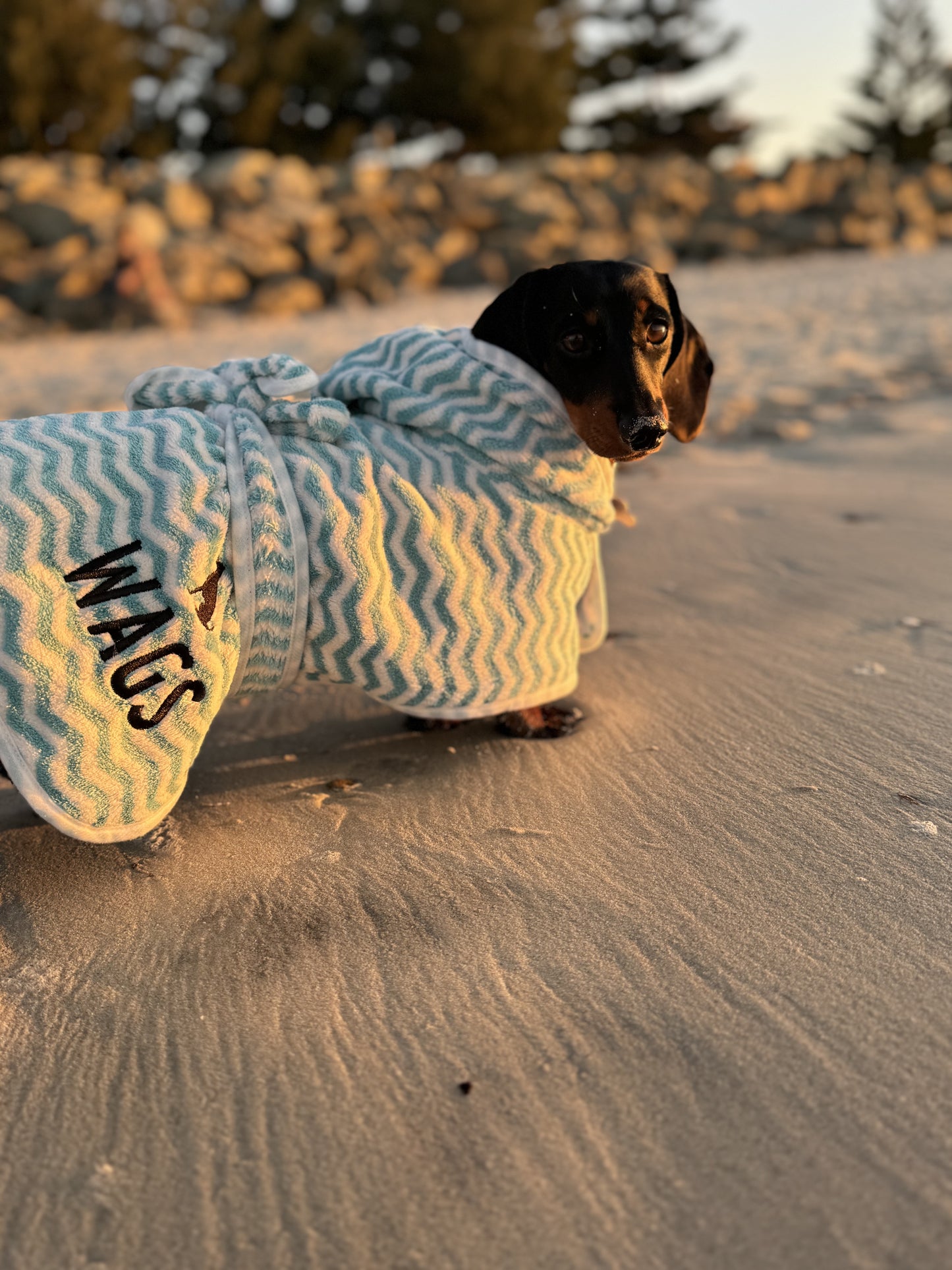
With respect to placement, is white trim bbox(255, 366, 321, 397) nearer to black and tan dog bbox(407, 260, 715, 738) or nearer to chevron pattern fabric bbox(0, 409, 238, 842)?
chevron pattern fabric bbox(0, 409, 238, 842)

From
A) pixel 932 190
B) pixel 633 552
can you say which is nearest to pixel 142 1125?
pixel 633 552

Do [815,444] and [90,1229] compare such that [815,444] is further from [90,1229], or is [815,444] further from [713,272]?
[713,272]

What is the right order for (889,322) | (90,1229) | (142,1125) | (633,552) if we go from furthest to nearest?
1. (889,322)
2. (633,552)
3. (142,1125)
4. (90,1229)

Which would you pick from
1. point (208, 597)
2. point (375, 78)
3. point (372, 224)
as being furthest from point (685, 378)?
point (375, 78)

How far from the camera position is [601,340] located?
6.48 ft

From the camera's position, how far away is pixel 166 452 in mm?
1748

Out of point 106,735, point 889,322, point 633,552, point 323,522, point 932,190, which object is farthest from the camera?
point 932,190

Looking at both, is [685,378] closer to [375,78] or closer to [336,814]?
[336,814]

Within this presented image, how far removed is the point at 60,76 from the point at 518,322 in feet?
61.2

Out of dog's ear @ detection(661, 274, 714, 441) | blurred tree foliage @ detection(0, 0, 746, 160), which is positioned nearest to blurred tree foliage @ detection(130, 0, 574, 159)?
blurred tree foliage @ detection(0, 0, 746, 160)

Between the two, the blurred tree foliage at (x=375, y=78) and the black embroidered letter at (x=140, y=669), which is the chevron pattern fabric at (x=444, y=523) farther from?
the blurred tree foliage at (x=375, y=78)

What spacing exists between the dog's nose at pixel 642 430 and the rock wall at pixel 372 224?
10.4m

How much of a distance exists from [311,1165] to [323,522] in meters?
1.01

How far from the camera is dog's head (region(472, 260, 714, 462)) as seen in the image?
75.7 inches
